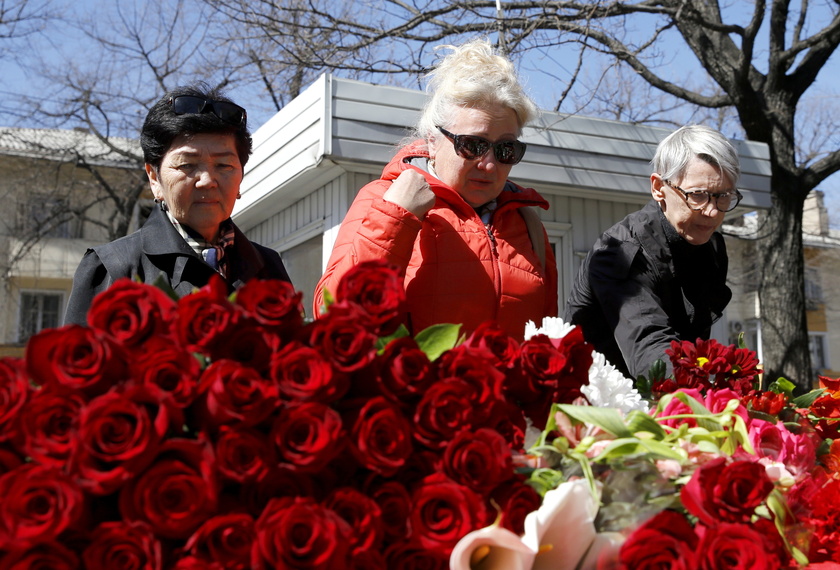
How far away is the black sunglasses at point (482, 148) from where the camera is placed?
2400 millimetres

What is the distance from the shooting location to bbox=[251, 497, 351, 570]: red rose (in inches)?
33.9

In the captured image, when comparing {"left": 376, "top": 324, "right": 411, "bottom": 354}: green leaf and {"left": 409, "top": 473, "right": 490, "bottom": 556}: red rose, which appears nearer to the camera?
{"left": 409, "top": 473, "right": 490, "bottom": 556}: red rose

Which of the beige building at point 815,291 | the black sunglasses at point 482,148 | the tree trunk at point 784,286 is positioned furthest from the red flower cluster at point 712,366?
the beige building at point 815,291

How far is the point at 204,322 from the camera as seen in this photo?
100cm

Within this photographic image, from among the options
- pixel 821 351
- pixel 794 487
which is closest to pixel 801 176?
pixel 794 487

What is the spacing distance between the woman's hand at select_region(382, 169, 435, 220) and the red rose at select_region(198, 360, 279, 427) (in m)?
1.30

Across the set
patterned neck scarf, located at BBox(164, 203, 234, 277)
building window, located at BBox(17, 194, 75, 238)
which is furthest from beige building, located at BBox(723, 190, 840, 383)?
patterned neck scarf, located at BBox(164, 203, 234, 277)

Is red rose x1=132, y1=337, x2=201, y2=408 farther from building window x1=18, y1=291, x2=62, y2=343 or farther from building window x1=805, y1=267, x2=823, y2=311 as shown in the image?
building window x1=805, y1=267, x2=823, y2=311

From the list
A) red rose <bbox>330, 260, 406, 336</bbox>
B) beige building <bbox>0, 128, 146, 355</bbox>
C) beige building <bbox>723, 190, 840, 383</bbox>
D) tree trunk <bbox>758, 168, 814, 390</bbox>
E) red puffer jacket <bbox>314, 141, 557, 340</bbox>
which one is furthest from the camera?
beige building <bbox>723, 190, 840, 383</bbox>

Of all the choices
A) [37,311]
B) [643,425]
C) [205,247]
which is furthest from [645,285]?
[37,311]

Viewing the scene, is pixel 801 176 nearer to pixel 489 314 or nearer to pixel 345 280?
pixel 489 314

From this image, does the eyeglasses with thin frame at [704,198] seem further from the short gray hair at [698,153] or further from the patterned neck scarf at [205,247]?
the patterned neck scarf at [205,247]

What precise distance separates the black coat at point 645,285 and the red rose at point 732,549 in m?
1.66

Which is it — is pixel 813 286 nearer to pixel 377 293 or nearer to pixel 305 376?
pixel 377 293
